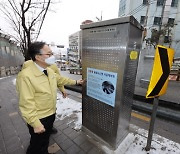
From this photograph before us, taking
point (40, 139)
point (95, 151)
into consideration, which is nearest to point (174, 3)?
point (95, 151)

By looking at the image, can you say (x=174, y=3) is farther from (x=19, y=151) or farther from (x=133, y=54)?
(x=19, y=151)

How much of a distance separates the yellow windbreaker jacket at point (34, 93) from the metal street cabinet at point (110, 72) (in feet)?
2.37

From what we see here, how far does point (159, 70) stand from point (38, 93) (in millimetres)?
1543

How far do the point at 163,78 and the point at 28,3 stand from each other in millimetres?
6924

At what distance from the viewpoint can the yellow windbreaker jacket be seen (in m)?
1.38

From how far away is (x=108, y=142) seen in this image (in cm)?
209

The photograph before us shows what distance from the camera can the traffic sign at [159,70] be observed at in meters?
1.40

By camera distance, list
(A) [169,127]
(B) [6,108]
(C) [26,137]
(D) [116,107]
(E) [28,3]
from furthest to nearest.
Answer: (E) [28,3]
(B) [6,108]
(A) [169,127]
(C) [26,137]
(D) [116,107]

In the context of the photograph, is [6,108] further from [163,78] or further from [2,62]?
[2,62]

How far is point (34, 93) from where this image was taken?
1493 mm

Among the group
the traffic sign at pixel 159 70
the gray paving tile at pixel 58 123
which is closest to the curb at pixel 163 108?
the traffic sign at pixel 159 70

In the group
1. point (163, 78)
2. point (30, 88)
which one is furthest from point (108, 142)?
point (30, 88)

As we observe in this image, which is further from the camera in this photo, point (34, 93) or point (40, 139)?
point (40, 139)

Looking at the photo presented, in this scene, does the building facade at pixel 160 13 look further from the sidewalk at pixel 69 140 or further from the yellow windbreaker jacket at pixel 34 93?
the yellow windbreaker jacket at pixel 34 93
